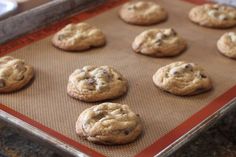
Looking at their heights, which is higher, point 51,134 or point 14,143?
point 51,134

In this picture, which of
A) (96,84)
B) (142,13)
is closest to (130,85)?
(96,84)

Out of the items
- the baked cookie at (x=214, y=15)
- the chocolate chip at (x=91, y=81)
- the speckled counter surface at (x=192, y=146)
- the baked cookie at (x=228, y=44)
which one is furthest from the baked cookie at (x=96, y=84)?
the baked cookie at (x=214, y=15)

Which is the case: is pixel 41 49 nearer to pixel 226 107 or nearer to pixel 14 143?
pixel 14 143

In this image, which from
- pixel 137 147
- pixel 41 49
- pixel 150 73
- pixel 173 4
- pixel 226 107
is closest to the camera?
pixel 137 147

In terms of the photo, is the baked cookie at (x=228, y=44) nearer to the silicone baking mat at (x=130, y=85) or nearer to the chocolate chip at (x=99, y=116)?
the silicone baking mat at (x=130, y=85)

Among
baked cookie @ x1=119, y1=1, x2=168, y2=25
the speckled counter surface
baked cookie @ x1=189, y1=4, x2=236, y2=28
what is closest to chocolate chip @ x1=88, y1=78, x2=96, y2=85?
the speckled counter surface

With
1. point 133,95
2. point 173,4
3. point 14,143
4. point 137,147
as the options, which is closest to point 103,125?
point 137,147

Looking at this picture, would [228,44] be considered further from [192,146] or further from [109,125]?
[109,125]

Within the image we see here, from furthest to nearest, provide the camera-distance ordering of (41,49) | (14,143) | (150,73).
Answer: (41,49), (150,73), (14,143)
